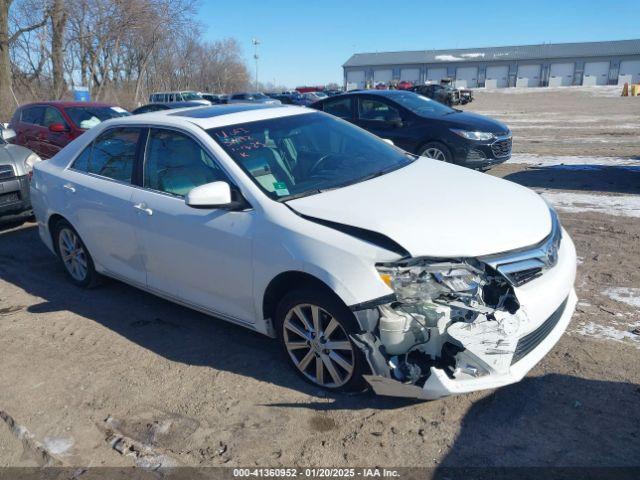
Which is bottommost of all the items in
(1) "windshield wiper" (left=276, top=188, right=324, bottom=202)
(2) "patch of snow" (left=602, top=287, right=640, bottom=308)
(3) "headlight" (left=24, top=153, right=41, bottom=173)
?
(2) "patch of snow" (left=602, top=287, right=640, bottom=308)

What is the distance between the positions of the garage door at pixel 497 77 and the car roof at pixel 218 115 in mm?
88649

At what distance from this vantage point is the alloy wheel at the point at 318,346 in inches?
126

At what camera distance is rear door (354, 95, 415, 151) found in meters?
9.67

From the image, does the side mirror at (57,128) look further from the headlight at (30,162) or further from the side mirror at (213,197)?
the side mirror at (213,197)

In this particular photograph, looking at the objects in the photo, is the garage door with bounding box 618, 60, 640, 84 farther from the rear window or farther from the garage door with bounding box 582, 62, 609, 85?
the rear window

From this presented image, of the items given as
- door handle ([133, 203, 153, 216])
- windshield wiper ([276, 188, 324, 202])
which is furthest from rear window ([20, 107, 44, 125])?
windshield wiper ([276, 188, 324, 202])

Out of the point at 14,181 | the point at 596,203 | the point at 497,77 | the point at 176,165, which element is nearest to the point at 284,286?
the point at 176,165

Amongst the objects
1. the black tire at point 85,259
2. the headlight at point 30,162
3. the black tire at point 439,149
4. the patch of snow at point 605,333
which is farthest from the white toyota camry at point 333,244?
the black tire at point 439,149

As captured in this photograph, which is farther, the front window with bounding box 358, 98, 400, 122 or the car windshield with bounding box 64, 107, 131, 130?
the car windshield with bounding box 64, 107, 131, 130

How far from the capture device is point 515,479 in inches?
101

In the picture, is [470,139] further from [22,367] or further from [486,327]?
[22,367]

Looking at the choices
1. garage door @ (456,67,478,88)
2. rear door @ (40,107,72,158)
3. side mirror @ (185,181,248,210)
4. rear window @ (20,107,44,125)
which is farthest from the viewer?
garage door @ (456,67,478,88)

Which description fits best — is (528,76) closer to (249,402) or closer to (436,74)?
(436,74)

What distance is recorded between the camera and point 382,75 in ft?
305
